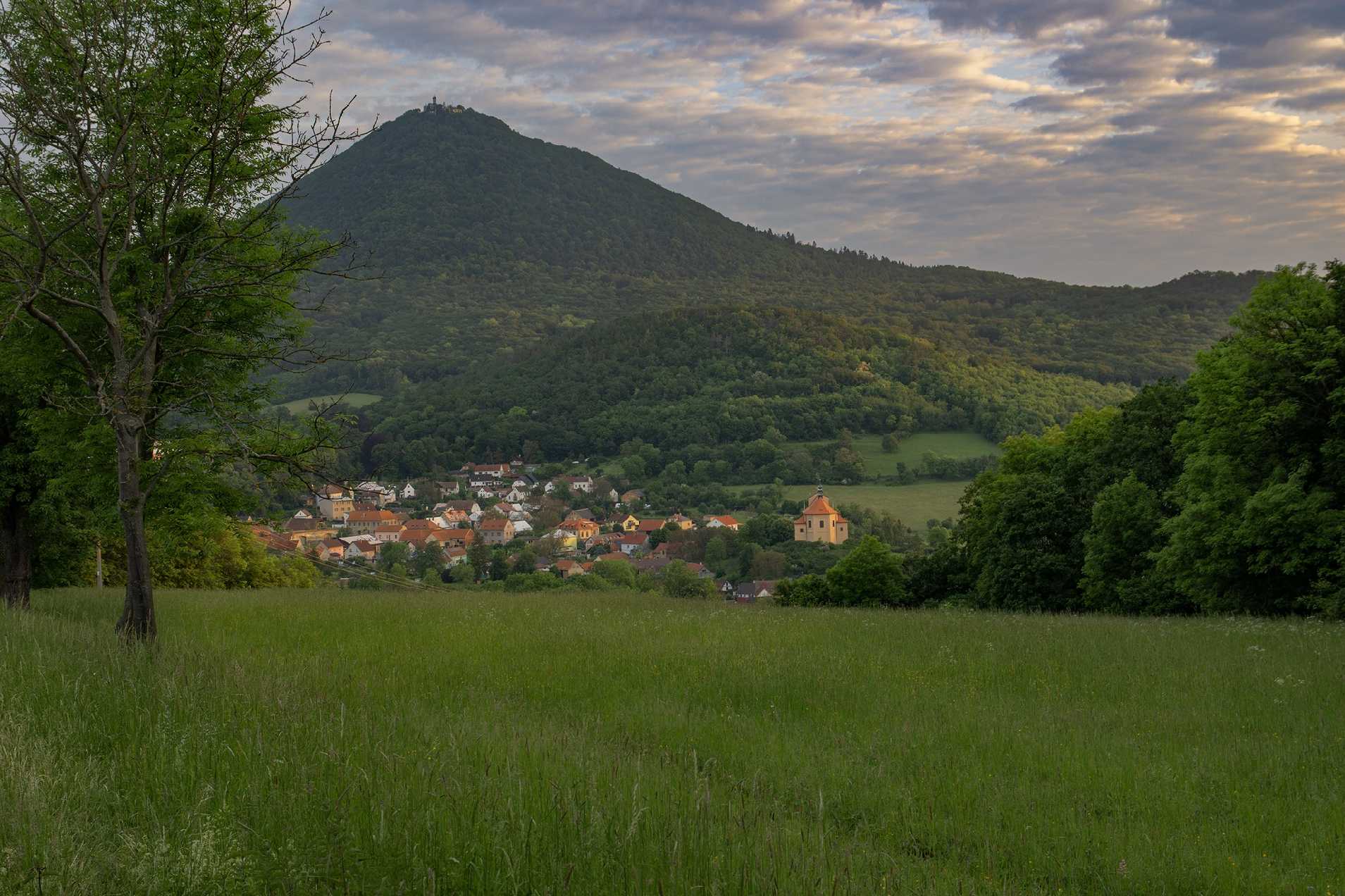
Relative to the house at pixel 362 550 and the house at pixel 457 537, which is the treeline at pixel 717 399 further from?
the house at pixel 457 537

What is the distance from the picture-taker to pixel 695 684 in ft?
33.8

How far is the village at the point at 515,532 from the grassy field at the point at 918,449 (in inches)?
1057

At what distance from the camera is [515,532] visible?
99688 mm

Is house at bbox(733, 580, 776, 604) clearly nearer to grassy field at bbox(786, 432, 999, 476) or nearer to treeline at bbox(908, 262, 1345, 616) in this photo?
treeline at bbox(908, 262, 1345, 616)

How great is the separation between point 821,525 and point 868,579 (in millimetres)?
41843

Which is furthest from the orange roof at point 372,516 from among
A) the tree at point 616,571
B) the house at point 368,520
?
the tree at point 616,571

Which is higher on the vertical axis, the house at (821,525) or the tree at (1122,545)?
the tree at (1122,545)

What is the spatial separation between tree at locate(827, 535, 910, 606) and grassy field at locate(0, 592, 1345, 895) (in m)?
27.0

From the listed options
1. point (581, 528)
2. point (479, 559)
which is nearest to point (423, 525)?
point (581, 528)

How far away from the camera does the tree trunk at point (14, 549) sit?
16859 millimetres

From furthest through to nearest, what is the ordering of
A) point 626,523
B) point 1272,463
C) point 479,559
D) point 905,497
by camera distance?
point 626,523
point 905,497
point 479,559
point 1272,463

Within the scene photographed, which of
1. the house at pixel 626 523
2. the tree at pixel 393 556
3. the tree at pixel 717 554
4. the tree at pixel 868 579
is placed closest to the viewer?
the tree at pixel 868 579

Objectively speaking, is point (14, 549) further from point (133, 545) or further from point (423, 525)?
point (423, 525)

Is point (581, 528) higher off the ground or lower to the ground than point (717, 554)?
higher
